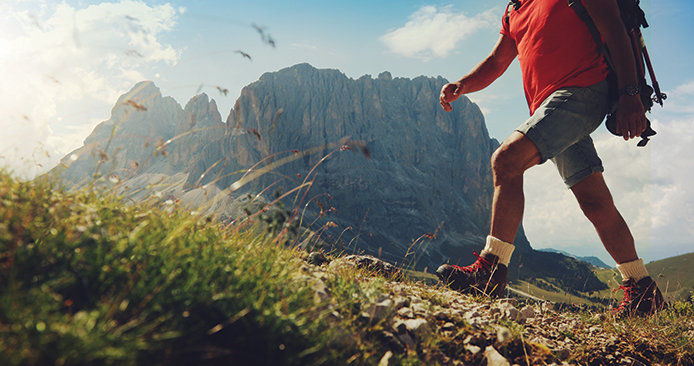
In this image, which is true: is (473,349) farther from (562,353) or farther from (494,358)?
(562,353)

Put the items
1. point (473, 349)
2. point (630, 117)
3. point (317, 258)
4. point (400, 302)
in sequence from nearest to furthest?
point (473, 349) < point (400, 302) < point (630, 117) < point (317, 258)

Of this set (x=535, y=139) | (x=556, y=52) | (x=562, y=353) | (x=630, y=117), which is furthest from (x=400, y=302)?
(x=556, y=52)

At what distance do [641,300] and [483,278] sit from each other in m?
1.98

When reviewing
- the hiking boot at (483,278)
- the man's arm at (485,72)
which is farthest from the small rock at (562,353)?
the man's arm at (485,72)

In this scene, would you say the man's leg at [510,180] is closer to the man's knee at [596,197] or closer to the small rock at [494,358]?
the man's knee at [596,197]

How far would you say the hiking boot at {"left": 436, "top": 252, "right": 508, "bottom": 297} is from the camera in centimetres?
441

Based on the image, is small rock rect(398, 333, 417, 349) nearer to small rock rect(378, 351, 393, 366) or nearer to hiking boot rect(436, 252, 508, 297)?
small rock rect(378, 351, 393, 366)

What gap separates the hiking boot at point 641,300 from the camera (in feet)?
Result: 14.6

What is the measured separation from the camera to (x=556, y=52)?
4246 mm

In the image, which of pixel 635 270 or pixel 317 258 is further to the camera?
pixel 317 258

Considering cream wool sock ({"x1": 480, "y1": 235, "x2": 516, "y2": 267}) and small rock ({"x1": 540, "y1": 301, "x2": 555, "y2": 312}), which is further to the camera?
small rock ({"x1": 540, "y1": 301, "x2": 555, "y2": 312})

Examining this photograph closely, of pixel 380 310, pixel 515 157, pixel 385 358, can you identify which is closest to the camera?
pixel 385 358

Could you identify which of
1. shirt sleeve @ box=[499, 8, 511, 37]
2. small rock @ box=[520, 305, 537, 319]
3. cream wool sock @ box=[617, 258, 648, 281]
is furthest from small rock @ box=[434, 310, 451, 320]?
shirt sleeve @ box=[499, 8, 511, 37]

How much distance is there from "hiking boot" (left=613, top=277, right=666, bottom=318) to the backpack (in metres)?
1.81
